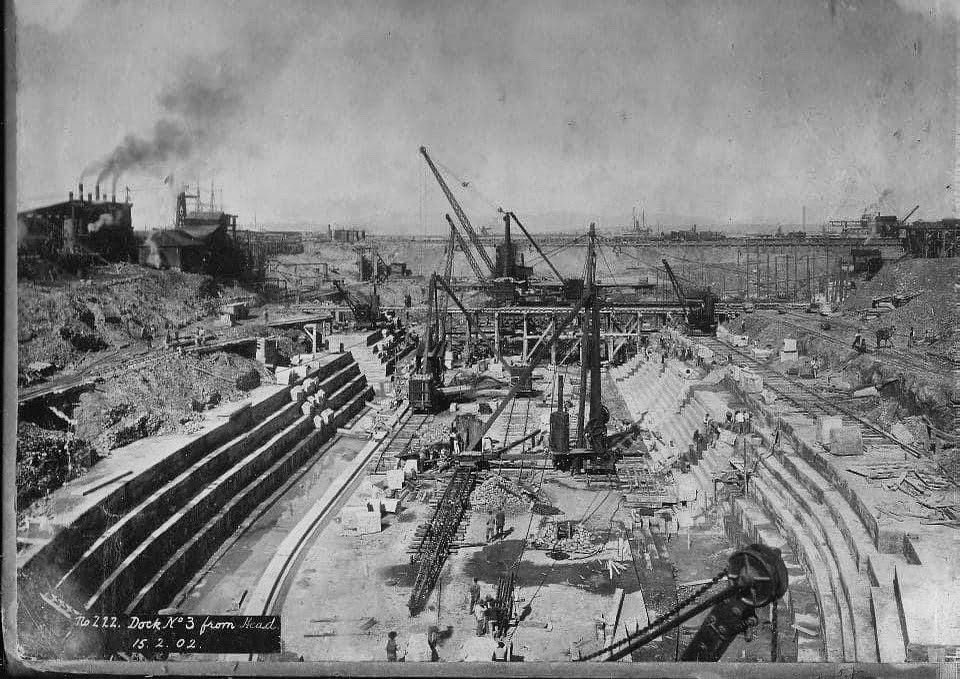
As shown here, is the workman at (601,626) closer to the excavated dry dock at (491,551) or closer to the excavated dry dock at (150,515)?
the excavated dry dock at (491,551)

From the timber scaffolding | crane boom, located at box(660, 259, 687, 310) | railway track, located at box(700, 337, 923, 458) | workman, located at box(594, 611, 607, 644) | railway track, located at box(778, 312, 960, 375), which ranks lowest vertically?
workman, located at box(594, 611, 607, 644)

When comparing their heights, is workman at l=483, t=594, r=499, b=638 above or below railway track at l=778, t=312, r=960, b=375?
below

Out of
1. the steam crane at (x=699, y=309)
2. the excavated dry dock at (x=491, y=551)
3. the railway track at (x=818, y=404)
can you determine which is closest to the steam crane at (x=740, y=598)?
the excavated dry dock at (x=491, y=551)

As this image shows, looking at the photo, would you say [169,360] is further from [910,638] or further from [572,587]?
[910,638]

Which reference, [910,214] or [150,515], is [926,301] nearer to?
[910,214]

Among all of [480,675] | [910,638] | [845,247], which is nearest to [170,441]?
[480,675]

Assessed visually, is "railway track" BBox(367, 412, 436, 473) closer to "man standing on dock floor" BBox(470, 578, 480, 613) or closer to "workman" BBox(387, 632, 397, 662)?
"man standing on dock floor" BBox(470, 578, 480, 613)

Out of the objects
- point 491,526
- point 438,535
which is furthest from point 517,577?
point 438,535

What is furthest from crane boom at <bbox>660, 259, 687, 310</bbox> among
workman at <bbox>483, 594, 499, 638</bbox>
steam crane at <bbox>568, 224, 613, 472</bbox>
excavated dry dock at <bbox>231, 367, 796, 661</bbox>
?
workman at <bbox>483, 594, 499, 638</bbox>

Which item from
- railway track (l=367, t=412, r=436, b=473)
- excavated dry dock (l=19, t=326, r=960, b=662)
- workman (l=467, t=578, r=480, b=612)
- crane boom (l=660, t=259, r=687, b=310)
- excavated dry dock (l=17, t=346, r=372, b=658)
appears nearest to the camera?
excavated dry dock (l=19, t=326, r=960, b=662)
